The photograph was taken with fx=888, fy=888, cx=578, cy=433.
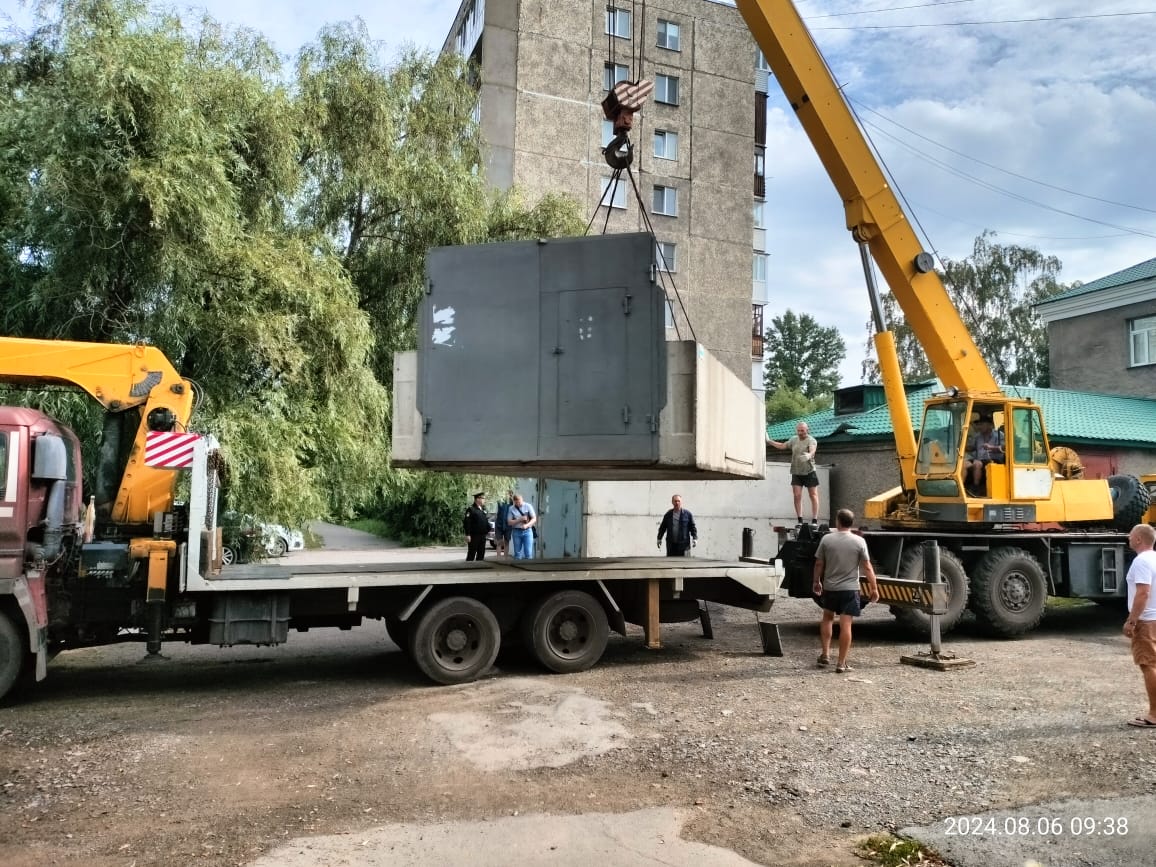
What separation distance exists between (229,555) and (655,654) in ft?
17.5

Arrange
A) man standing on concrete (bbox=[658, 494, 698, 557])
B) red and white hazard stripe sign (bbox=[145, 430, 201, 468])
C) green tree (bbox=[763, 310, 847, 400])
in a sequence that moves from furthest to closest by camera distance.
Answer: green tree (bbox=[763, 310, 847, 400]) < man standing on concrete (bbox=[658, 494, 698, 557]) < red and white hazard stripe sign (bbox=[145, 430, 201, 468])

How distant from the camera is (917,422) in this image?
67.1 feet

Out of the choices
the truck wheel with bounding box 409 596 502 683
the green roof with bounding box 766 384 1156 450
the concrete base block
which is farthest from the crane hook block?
the green roof with bounding box 766 384 1156 450

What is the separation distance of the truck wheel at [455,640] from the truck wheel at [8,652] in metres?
3.14

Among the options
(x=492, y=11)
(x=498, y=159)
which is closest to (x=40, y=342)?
(x=498, y=159)

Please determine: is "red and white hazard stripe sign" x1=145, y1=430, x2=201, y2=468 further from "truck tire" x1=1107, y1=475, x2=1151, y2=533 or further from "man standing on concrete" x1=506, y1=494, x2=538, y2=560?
"truck tire" x1=1107, y1=475, x2=1151, y2=533

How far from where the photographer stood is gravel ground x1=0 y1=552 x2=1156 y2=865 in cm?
483

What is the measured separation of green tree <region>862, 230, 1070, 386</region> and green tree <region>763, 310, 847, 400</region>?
43619mm

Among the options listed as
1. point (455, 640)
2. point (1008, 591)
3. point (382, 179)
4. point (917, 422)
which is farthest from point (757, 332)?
point (455, 640)

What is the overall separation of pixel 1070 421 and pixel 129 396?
19866mm

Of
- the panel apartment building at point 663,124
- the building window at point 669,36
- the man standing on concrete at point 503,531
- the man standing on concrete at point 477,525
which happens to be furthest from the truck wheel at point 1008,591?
the building window at point 669,36

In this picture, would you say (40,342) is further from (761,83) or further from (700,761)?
(761,83)

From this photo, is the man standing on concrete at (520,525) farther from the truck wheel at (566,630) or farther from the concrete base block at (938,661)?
the concrete base block at (938,661)

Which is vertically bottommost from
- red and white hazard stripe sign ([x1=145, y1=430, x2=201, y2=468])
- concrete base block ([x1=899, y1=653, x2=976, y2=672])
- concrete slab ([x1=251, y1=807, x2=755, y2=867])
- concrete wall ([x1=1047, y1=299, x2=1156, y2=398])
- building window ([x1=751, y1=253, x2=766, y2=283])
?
concrete slab ([x1=251, y1=807, x2=755, y2=867])
